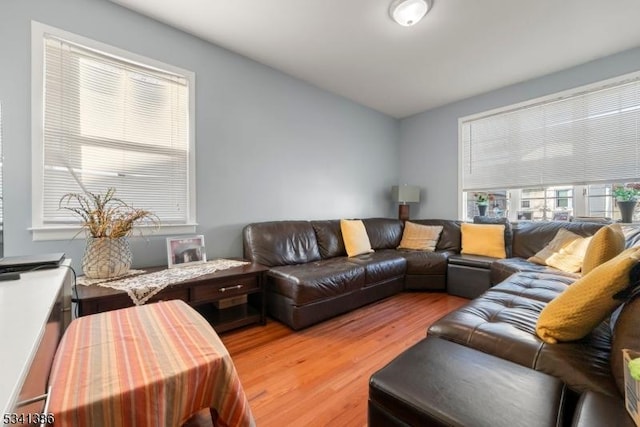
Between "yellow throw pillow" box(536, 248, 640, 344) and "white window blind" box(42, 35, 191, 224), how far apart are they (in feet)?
8.49

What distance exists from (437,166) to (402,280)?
6.71 feet

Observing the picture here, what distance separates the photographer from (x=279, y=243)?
278 cm

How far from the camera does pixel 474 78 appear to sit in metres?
3.27

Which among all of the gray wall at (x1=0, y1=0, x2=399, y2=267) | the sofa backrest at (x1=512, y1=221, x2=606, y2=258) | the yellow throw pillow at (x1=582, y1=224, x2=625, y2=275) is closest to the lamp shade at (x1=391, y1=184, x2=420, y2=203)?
the gray wall at (x1=0, y1=0, x2=399, y2=267)

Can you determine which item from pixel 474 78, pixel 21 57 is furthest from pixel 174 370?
pixel 474 78

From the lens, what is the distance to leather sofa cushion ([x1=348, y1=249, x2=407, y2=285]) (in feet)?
8.92

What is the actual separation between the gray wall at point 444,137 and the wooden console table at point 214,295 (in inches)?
123

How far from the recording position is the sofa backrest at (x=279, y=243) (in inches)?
105

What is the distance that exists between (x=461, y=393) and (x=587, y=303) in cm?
64

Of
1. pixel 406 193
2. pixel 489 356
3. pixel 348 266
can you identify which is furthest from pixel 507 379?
pixel 406 193

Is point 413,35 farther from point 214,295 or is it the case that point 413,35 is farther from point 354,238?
point 214,295

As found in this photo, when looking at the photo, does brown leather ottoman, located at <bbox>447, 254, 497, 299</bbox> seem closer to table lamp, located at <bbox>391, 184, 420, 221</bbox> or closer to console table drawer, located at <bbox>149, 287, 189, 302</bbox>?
table lamp, located at <bbox>391, 184, 420, 221</bbox>

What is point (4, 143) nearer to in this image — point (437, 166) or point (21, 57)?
point (21, 57)

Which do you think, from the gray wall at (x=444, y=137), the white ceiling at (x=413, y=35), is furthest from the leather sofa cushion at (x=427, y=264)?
the white ceiling at (x=413, y=35)
